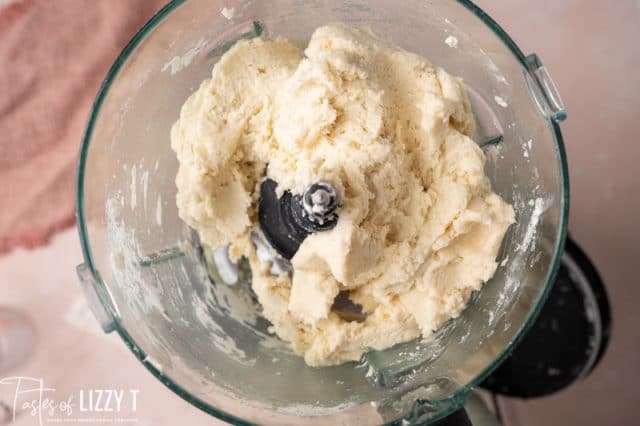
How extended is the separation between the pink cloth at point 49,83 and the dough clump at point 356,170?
1.37 ft

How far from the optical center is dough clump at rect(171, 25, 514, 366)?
740 mm

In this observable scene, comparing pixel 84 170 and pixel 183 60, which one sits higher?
pixel 183 60

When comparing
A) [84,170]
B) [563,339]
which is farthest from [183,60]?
[563,339]

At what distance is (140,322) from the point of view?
30.7 inches

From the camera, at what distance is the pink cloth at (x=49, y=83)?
1.13 meters

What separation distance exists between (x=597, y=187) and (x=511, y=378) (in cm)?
39

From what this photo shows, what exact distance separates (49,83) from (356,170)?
2.39 ft

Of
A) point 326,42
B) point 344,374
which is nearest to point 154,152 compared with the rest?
point 326,42

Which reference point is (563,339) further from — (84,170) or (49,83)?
(49,83)

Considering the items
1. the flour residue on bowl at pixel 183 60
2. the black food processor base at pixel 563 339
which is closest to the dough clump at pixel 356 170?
the flour residue on bowl at pixel 183 60

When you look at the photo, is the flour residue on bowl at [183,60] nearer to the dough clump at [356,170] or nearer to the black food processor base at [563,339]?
the dough clump at [356,170]

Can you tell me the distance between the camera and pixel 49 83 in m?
1.14

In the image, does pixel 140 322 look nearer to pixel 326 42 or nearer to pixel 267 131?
pixel 267 131

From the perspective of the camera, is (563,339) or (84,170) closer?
(84,170)
